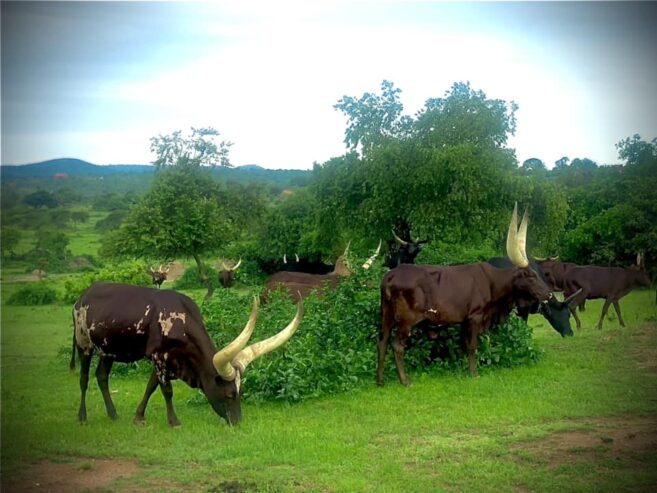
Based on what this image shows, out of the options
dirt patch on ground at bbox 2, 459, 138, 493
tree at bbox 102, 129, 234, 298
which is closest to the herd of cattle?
dirt patch on ground at bbox 2, 459, 138, 493

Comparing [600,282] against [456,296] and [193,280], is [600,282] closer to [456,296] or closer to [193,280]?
[456,296]

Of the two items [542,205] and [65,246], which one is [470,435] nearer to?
[542,205]

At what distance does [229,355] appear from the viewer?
27.5 feet

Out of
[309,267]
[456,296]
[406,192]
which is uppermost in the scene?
[406,192]

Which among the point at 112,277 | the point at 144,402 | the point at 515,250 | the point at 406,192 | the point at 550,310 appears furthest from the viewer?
the point at 112,277

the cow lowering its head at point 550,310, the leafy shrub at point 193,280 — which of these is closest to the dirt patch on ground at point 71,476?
the cow lowering its head at point 550,310

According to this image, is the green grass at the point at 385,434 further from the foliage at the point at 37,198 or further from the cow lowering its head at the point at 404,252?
the foliage at the point at 37,198

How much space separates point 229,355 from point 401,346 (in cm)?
353

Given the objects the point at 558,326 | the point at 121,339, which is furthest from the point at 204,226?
the point at 121,339

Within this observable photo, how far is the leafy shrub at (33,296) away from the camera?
100ft

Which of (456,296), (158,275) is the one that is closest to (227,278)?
(158,275)

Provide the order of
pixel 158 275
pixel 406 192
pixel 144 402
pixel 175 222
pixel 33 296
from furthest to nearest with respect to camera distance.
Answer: pixel 158 275 → pixel 33 296 → pixel 175 222 → pixel 406 192 → pixel 144 402

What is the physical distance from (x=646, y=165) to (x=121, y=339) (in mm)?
26720

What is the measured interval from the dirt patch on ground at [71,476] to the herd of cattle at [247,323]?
1487 millimetres
